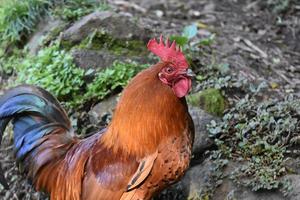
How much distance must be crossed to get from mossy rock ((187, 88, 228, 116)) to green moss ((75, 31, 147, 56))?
88 centimetres

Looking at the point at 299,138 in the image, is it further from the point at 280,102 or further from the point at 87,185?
the point at 87,185

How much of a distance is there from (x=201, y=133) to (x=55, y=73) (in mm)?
1505

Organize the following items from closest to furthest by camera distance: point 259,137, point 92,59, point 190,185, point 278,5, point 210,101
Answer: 1. point 190,185
2. point 259,137
3. point 210,101
4. point 92,59
5. point 278,5

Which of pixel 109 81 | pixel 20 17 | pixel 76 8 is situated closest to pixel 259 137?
pixel 109 81

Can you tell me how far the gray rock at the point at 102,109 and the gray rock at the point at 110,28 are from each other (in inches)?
29.3

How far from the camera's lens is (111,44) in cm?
537

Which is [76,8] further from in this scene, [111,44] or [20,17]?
[111,44]

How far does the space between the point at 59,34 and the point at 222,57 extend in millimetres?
1596

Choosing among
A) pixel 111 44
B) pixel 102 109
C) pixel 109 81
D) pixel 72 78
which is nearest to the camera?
pixel 102 109

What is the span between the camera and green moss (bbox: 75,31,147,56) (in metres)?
5.33

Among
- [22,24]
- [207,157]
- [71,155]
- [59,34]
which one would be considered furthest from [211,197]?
[22,24]

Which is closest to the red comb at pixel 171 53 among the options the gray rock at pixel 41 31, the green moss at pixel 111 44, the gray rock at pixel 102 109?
the gray rock at pixel 102 109

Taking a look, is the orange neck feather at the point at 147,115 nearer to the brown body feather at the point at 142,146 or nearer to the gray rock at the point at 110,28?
the brown body feather at the point at 142,146

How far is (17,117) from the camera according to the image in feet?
13.0
